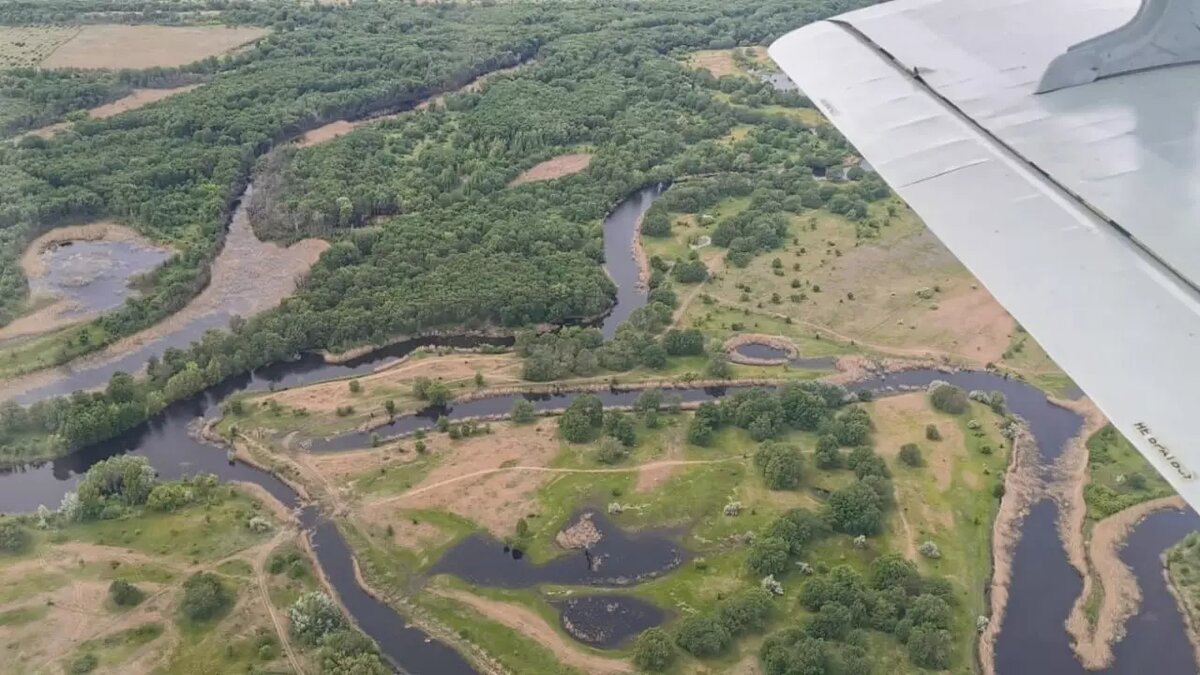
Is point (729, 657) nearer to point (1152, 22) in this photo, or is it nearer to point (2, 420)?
point (1152, 22)

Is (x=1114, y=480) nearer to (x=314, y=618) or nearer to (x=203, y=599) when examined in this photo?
(x=314, y=618)

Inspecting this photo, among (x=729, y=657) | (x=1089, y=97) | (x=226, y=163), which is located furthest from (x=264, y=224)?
(x=1089, y=97)

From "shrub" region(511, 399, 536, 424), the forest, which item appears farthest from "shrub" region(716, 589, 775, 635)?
the forest

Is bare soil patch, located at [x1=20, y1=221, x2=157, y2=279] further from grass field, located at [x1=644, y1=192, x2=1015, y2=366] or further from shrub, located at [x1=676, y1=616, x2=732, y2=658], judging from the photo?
shrub, located at [x1=676, y1=616, x2=732, y2=658]

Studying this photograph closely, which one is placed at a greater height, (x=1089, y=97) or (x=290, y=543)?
(x=1089, y=97)

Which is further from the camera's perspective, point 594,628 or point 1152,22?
point 594,628

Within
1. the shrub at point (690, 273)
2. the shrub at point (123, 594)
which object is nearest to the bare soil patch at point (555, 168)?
the shrub at point (690, 273)

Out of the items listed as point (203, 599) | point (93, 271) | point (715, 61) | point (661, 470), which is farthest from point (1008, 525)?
point (715, 61)
